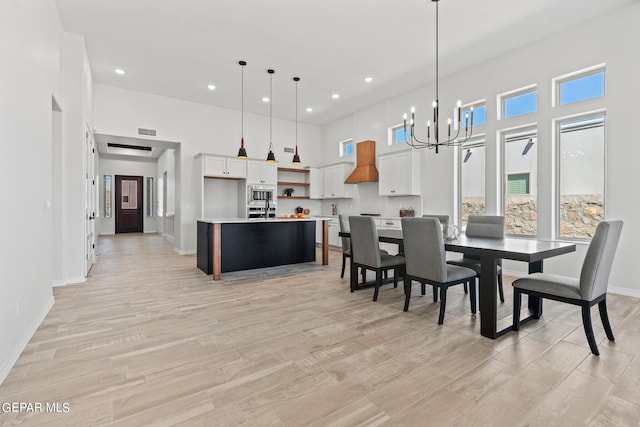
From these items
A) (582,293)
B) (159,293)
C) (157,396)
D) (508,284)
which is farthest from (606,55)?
(159,293)

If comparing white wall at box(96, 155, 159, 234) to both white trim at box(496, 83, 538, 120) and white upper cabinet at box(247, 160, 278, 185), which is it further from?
white trim at box(496, 83, 538, 120)

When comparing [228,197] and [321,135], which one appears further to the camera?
[321,135]

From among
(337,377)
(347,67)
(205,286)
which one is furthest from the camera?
(347,67)

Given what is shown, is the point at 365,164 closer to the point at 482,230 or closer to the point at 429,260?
the point at 482,230

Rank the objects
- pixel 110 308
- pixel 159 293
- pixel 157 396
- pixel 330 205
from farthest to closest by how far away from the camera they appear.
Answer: pixel 330 205 → pixel 159 293 → pixel 110 308 → pixel 157 396

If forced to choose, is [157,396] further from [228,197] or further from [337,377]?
[228,197]

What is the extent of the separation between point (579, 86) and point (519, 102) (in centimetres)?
76

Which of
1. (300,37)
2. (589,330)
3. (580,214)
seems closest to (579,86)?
(580,214)

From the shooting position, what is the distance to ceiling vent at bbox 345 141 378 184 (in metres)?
7.07

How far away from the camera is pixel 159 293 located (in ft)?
12.5

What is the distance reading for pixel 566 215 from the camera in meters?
4.41

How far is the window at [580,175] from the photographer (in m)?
4.13

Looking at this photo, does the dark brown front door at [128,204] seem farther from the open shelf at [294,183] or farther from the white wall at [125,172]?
the open shelf at [294,183]

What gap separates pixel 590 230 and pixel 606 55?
2220mm
